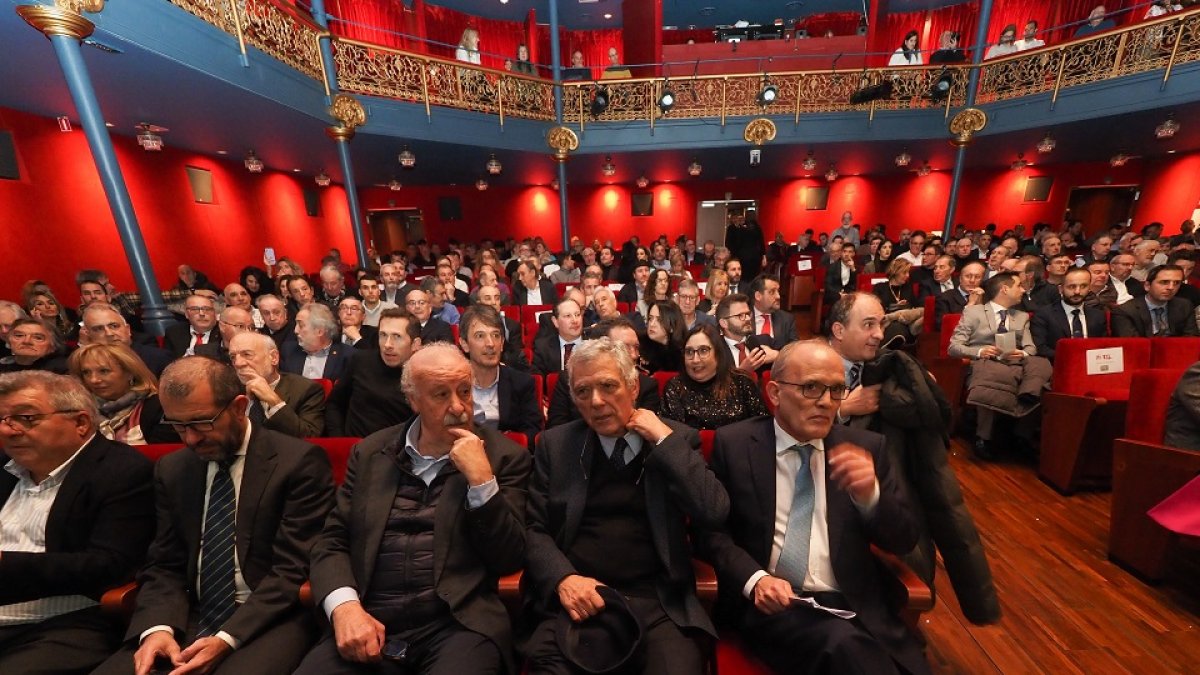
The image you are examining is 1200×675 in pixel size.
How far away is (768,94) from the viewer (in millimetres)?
7898

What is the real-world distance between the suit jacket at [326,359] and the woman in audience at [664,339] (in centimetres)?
206

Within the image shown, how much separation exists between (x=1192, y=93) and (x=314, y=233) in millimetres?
14958

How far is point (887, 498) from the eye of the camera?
1301 mm

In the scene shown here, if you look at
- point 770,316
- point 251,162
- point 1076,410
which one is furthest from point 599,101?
point 1076,410

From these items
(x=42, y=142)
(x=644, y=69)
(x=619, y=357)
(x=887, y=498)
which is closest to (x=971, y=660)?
(x=887, y=498)

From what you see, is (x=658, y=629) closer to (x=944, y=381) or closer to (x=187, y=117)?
(x=944, y=381)

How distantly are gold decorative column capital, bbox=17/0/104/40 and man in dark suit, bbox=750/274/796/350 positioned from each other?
16.8ft

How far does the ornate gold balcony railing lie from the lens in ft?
17.5

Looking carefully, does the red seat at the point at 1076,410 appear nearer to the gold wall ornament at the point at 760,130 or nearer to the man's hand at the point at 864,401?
the man's hand at the point at 864,401

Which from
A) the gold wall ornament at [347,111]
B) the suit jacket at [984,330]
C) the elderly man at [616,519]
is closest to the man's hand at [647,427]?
the elderly man at [616,519]

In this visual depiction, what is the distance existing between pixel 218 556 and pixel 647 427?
1478 millimetres

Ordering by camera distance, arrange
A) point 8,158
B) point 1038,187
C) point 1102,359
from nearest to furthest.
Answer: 1. point 1102,359
2. point 8,158
3. point 1038,187

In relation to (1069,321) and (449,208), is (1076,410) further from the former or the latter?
(449,208)

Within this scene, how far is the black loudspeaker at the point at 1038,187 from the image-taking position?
11.1 metres
